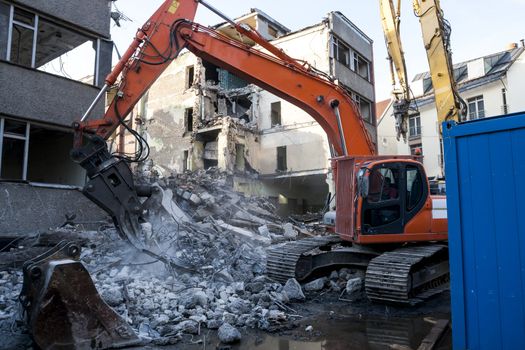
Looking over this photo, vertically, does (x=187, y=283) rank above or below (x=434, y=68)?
below

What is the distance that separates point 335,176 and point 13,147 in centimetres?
909

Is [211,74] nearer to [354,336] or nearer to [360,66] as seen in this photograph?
[360,66]

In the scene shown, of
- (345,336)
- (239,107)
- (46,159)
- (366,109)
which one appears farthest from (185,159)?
(345,336)

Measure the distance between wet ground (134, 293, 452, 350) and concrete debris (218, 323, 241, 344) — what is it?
70 mm

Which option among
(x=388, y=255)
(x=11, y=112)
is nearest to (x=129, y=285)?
(x=388, y=255)

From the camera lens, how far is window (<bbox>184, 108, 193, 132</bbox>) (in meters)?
28.3

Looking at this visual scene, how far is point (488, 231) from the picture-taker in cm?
318

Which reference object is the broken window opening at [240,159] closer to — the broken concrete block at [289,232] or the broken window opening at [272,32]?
the broken window opening at [272,32]

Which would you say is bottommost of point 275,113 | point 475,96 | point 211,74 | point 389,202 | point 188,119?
point 389,202

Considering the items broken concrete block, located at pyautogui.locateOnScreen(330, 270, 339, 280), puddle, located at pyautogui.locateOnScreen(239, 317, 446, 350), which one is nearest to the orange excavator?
broken concrete block, located at pyautogui.locateOnScreen(330, 270, 339, 280)

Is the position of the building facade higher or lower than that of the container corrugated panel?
higher

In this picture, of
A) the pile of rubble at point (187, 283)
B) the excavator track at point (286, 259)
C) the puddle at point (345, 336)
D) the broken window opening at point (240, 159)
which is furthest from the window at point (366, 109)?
the puddle at point (345, 336)

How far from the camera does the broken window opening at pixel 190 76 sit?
2868 cm

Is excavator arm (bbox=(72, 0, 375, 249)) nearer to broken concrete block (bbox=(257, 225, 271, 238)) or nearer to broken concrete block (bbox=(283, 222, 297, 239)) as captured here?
broken concrete block (bbox=(257, 225, 271, 238))
